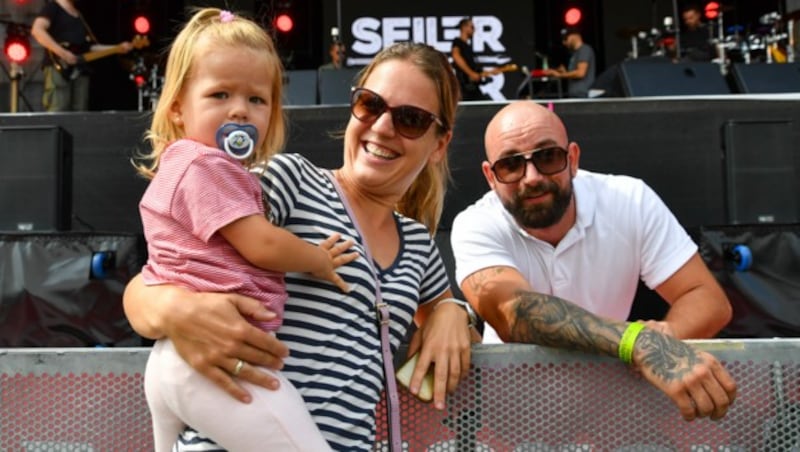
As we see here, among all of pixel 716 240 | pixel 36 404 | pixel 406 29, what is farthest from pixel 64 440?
pixel 406 29

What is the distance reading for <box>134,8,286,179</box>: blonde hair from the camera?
1.47 meters

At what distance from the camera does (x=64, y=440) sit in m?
1.56

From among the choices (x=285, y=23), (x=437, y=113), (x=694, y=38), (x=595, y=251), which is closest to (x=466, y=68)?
(x=694, y=38)

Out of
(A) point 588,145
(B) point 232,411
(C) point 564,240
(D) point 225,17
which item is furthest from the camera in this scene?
(A) point 588,145

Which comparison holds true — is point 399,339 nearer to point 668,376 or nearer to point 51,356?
point 668,376

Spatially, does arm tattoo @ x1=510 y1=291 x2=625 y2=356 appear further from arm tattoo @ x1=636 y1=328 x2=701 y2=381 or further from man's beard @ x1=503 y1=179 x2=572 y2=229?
man's beard @ x1=503 y1=179 x2=572 y2=229

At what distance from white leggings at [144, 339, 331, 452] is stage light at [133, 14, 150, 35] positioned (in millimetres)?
12047

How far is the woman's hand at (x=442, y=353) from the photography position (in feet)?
5.15

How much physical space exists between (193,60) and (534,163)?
142 cm

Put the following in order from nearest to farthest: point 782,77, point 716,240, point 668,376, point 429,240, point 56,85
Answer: point 668,376 < point 429,240 < point 716,240 < point 782,77 < point 56,85

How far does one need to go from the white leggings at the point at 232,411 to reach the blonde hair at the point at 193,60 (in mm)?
427

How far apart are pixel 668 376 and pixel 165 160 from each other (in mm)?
1039

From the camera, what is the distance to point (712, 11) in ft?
36.7

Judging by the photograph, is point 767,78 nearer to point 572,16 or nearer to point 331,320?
point 572,16
